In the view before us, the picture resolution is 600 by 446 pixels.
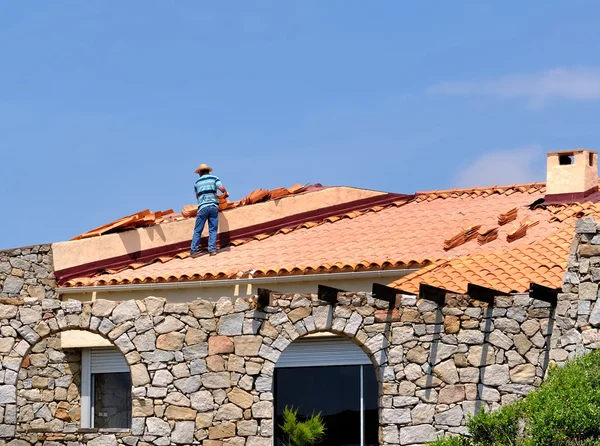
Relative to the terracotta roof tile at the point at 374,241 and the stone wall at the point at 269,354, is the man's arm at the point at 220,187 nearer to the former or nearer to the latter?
the terracotta roof tile at the point at 374,241

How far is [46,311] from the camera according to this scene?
21.0 m

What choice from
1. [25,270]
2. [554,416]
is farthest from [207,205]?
[554,416]

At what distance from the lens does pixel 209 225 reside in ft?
89.2

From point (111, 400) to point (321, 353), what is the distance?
453 centimetres

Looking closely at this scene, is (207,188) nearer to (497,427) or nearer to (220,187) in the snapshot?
(220,187)

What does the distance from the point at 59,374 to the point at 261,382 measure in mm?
7353

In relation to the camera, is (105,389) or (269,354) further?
(105,389)

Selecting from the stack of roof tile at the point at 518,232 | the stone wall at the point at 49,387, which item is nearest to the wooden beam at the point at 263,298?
the stack of roof tile at the point at 518,232

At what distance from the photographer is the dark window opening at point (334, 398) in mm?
22906

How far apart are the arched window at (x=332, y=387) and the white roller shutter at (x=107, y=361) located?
337 cm

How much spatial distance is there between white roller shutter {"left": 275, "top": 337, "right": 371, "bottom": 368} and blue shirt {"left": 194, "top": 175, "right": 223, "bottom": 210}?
4.48 metres

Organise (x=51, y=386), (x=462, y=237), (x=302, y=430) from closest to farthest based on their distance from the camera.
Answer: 1. (x=302, y=430)
2. (x=462, y=237)
3. (x=51, y=386)

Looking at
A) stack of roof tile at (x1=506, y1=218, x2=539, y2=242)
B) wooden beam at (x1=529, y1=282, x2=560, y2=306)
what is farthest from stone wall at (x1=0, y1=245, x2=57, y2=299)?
wooden beam at (x1=529, y1=282, x2=560, y2=306)

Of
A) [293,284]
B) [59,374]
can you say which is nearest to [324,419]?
[293,284]
